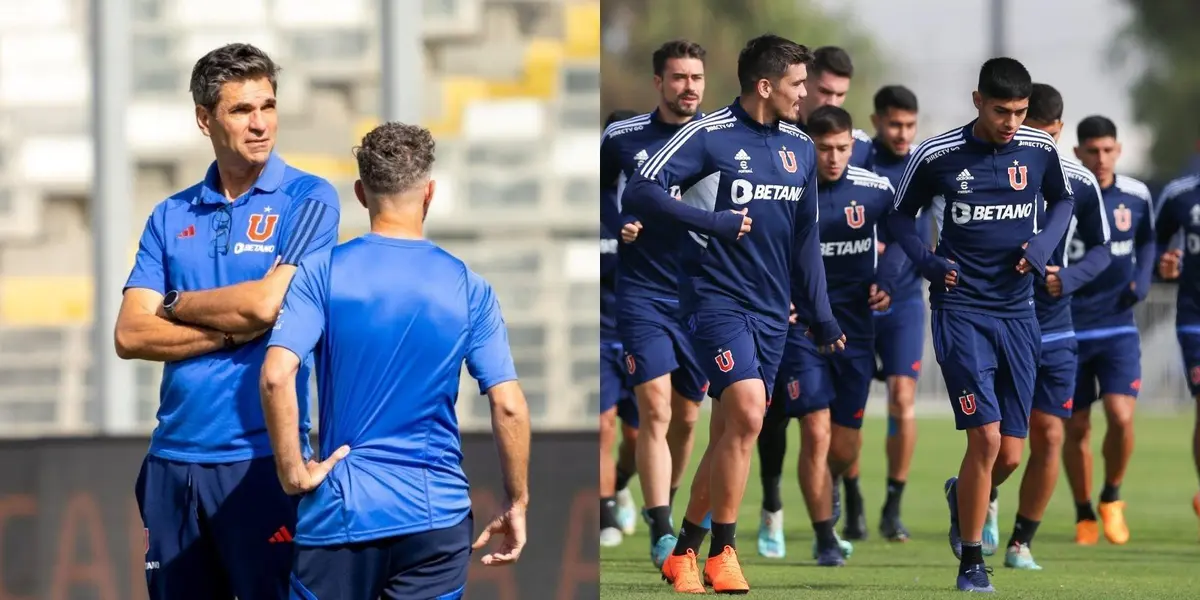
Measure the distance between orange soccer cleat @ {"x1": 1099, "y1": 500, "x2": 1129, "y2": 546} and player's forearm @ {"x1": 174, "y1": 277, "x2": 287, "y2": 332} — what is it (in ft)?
20.4

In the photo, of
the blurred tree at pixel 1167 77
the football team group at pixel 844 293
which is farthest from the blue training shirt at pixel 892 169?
the blurred tree at pixel 1167 77

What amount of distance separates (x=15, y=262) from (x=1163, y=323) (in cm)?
1459

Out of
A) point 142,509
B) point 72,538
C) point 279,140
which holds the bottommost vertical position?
point 72,538

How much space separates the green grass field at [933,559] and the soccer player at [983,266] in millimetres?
239

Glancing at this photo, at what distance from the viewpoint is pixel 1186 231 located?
10.3 m

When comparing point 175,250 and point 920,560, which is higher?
point 175,250

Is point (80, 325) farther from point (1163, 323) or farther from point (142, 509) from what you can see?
point (1163, 323)

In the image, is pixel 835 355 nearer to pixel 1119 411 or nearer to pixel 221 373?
pixel 1119 411

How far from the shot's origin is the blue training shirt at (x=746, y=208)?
678 centimetres

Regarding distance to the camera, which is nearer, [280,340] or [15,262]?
[280,340]

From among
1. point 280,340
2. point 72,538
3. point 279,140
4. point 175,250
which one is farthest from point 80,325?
point 280,340

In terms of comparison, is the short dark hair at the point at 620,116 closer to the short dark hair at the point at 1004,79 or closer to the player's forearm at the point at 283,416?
the short dark hair at the point at 1004,79

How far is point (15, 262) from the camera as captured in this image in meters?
12.9

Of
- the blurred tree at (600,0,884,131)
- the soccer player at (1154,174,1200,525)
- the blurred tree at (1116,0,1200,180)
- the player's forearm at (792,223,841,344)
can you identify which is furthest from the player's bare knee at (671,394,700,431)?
the blurred tree at (1116,0,1200,180)
